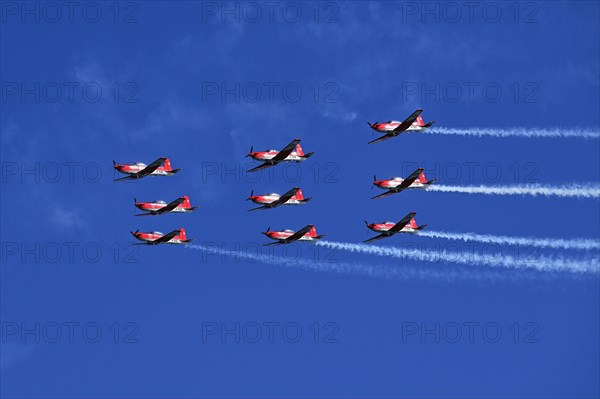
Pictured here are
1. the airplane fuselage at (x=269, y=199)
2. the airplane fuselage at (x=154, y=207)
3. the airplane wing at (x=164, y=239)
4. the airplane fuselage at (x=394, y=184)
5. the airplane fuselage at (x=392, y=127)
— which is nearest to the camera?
the airplane fuselage at (x=392, y=127)

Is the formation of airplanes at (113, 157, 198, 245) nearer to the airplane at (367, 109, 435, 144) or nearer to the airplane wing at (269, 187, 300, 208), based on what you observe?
the airplane wing at (269, 187, 300, 208)

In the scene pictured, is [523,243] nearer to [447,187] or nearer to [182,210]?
[447,187]

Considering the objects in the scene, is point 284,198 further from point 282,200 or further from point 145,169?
point 145,169

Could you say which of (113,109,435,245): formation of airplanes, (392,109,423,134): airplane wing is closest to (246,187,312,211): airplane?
(113,109,435,245): formation of airplanes

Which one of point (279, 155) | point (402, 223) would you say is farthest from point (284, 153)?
point (402, 223)

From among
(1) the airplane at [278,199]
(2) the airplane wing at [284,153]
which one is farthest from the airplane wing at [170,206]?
Answer: (2) the airplane wing at [284,153]

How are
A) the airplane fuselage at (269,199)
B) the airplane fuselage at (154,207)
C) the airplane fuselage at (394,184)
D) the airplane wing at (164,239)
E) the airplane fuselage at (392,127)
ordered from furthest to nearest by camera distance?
1. the airplane wing at (164,239)
2. the airplane fuselage at (154,207)
3. the airplane fuselage at (269,199)
4. the airplane fuselage at (394,184)
5. the airplane fuselage at (392,127)

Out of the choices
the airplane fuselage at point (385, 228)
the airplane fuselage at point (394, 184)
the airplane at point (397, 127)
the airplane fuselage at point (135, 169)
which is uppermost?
the airplane at point (397, 127)

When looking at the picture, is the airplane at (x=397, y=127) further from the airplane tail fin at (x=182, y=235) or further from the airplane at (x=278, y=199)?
the airplane tail fin at (x=182, y=235)
